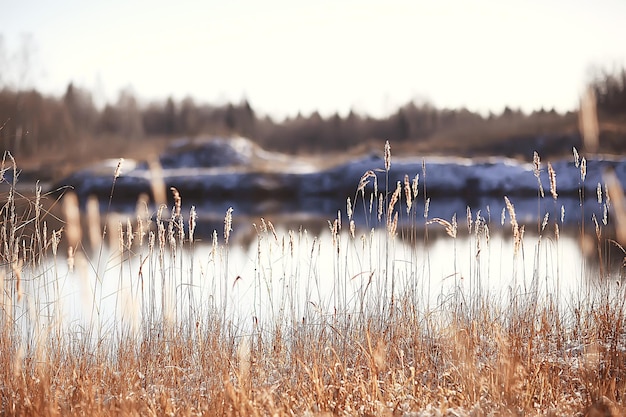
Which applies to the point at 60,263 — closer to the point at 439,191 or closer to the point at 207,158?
the point at 439,191

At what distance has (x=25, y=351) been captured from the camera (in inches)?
193

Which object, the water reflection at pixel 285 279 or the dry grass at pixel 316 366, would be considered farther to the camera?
the water reflection at pixel 285 279

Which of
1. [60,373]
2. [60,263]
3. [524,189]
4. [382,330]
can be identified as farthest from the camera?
[524,189]

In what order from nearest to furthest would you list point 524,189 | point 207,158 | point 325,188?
point 524,189, point 325,188, point 207,158

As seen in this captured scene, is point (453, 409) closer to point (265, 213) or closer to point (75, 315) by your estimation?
point (75, 315)

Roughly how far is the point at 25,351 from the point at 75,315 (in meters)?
1.94

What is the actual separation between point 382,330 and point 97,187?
1193 inches

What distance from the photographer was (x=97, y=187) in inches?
1281

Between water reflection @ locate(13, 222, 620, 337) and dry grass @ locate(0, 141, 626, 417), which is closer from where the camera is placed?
dry grass @ locate(0, 141, 626, 417)

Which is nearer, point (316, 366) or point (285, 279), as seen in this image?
point (316, 366)


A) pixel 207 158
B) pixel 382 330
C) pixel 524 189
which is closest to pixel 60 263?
pixel 382 330

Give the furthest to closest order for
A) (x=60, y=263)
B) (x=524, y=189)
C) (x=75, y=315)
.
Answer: (x=524, y=189)
(x=60, y=263)
(x=75, y=315)

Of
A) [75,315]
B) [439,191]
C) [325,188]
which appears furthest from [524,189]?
[75,315]

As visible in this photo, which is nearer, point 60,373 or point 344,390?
point 344,390
